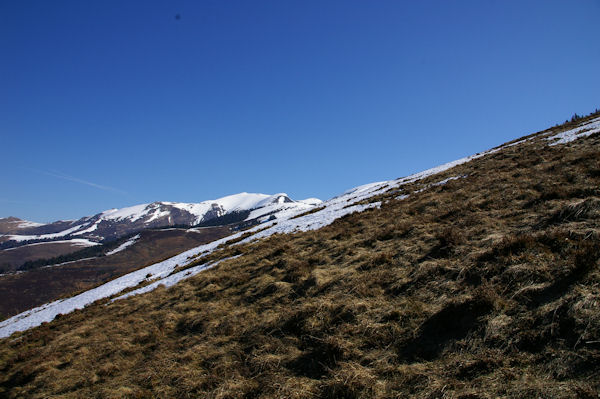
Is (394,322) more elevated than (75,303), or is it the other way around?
(75,303)

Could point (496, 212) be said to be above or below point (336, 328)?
above

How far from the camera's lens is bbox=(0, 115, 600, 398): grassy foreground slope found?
557cm

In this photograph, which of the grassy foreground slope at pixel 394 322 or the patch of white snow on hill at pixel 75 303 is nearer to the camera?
the grassy foreground slope at pixel 394 322

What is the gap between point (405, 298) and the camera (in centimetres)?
877

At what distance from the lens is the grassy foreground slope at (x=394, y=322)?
5.57 meters

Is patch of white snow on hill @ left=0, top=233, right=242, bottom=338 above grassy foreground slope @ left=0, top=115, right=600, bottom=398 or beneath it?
above

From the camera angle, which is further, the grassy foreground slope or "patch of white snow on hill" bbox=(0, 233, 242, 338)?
"patch of white snow on hill" bbox=(0, 233, 242, 338)

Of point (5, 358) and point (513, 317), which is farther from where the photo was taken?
point (5, 358)

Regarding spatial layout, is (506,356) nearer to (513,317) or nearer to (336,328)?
(513,317)

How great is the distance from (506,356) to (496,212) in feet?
31.9

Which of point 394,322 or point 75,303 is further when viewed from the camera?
point 75,303

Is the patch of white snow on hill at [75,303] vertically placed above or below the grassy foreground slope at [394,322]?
above

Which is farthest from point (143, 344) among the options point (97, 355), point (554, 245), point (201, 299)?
Result: point (554, 245)

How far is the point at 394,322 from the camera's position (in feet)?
25.7
